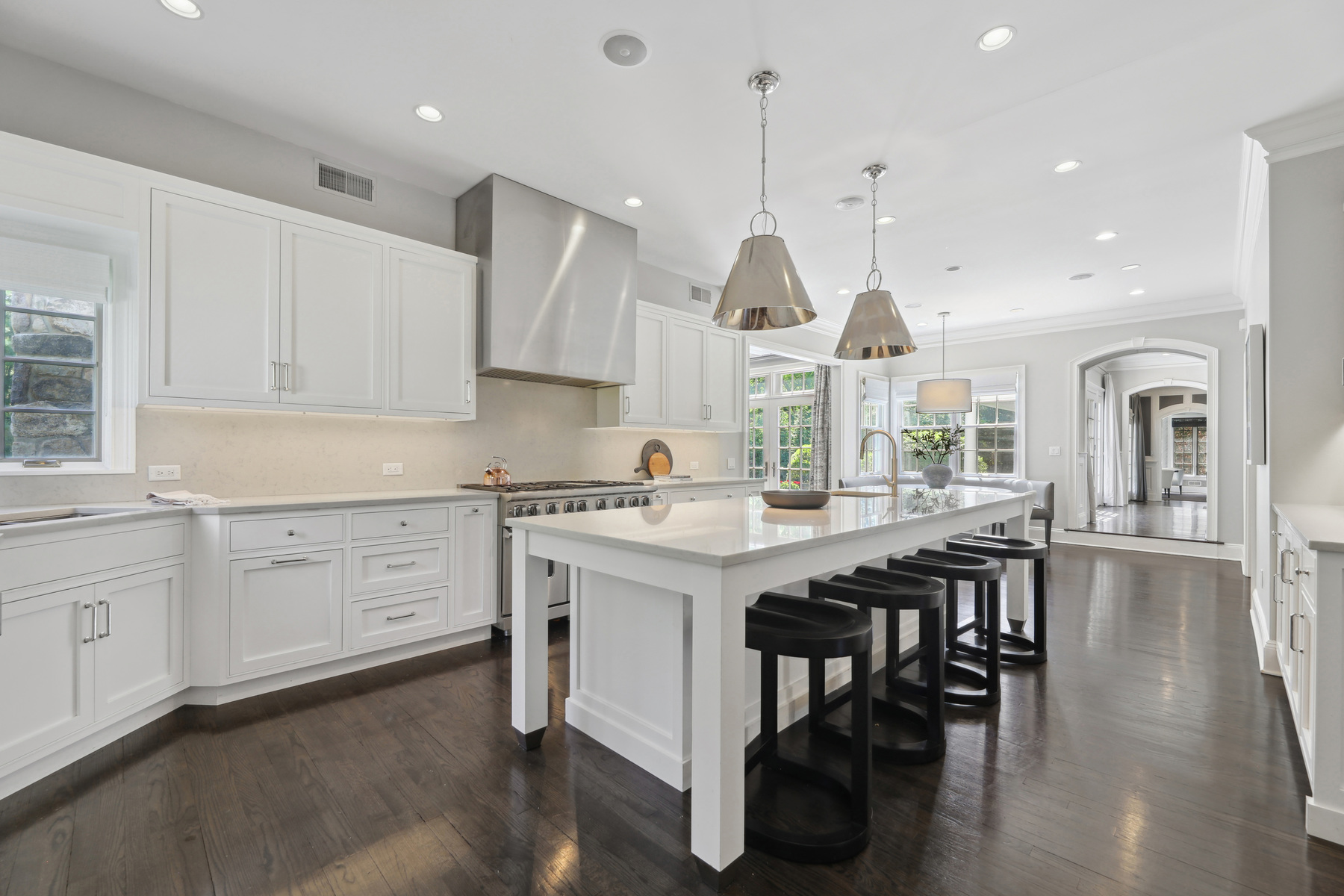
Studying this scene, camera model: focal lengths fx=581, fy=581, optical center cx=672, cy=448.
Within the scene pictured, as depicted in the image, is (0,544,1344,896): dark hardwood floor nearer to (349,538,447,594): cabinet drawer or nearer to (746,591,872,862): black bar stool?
(746,591,872,862): black bar stool

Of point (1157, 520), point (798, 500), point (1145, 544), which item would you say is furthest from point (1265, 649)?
point (1157, 520)

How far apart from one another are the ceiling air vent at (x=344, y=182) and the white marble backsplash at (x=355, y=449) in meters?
1.27

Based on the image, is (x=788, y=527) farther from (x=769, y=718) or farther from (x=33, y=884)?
(x=33, y=884)

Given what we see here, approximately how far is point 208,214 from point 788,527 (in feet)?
9.68

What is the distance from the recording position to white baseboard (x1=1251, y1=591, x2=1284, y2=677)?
2895 mm

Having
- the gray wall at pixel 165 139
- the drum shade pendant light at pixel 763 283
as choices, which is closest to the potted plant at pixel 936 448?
the drum shade pendant light at pixel 763 283

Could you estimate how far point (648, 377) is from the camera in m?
4.72

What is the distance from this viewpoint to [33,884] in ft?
4.85

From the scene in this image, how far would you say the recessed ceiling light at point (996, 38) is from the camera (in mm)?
2258

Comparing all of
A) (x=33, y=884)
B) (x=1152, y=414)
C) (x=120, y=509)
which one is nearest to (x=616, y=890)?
(x=33, y=884)

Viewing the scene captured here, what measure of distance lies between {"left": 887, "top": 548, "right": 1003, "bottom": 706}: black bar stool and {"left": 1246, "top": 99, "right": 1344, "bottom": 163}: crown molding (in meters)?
2.53

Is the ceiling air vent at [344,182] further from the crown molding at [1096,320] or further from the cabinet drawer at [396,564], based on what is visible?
the crown molding at [1096,320]

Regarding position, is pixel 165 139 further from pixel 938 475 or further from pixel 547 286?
pixel 938 475

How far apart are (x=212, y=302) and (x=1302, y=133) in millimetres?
5232
